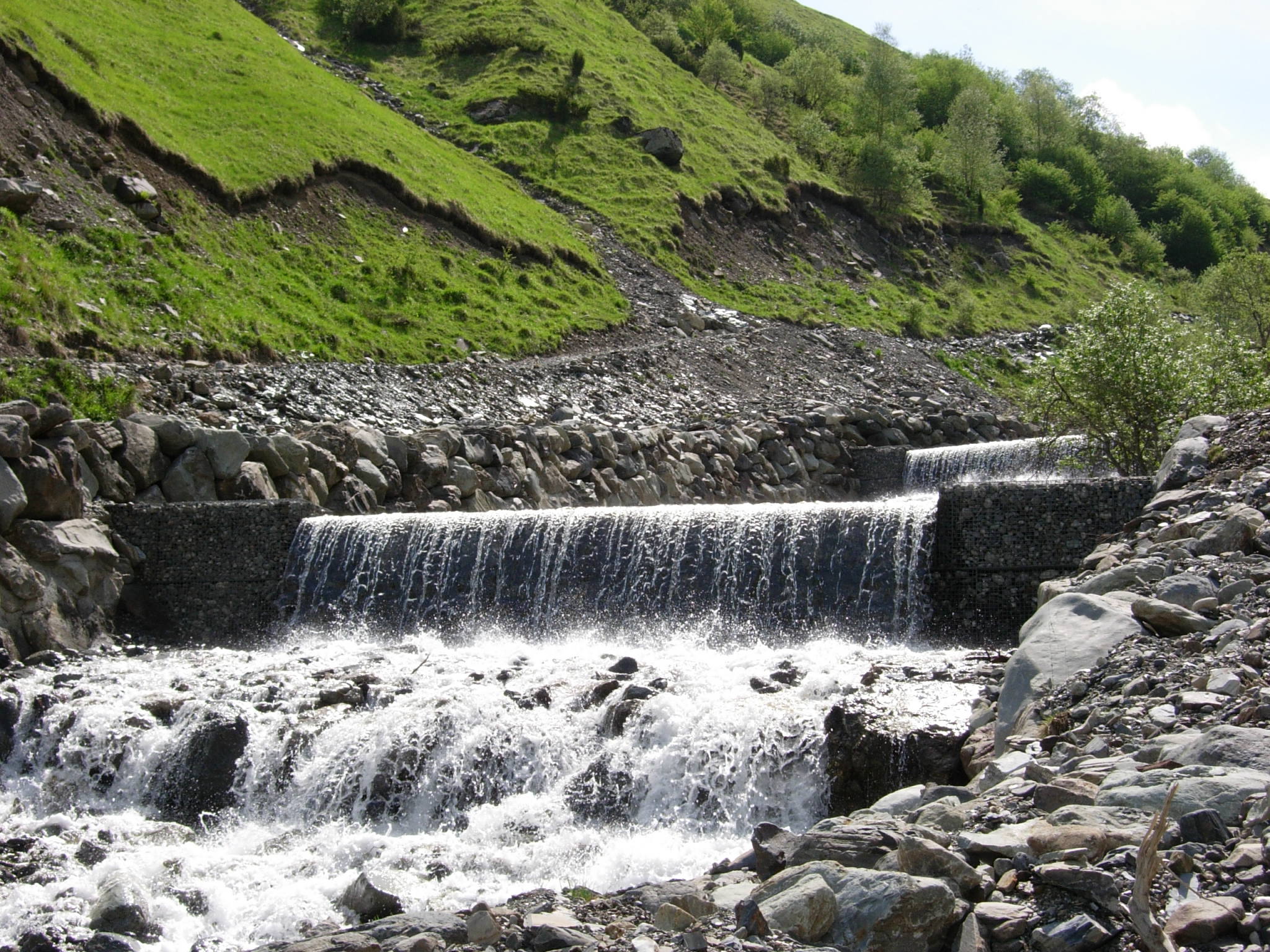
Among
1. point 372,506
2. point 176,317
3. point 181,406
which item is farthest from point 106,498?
point 176,317

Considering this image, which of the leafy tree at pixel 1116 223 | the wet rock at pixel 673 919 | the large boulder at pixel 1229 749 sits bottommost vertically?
the wet rock at pixel 673 919

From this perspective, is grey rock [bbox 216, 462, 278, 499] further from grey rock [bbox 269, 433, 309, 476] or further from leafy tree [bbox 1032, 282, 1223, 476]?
leafy tree [bbox 1032, 282, 1223, 476]

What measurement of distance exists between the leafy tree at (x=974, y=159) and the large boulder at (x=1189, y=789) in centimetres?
5995

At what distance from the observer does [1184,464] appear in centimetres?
1255

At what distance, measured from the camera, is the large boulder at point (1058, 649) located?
8250mm

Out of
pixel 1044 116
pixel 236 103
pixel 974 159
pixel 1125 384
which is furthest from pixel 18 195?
pixel 1044 116

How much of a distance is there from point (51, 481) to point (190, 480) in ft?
7.82

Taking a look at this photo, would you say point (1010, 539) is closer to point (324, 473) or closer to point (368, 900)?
point (368, 900)

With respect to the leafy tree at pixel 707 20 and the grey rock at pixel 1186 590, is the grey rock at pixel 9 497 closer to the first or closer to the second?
the grey rock at pixel 1186 590

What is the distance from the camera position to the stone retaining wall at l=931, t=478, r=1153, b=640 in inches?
518

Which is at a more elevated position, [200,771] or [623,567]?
[623,567]

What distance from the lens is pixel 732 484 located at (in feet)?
76.3

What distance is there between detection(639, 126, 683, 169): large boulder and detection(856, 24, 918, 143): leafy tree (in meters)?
20.9

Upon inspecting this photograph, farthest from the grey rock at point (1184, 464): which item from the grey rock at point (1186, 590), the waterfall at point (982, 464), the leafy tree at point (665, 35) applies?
the leafy tree at point (665, 35)
